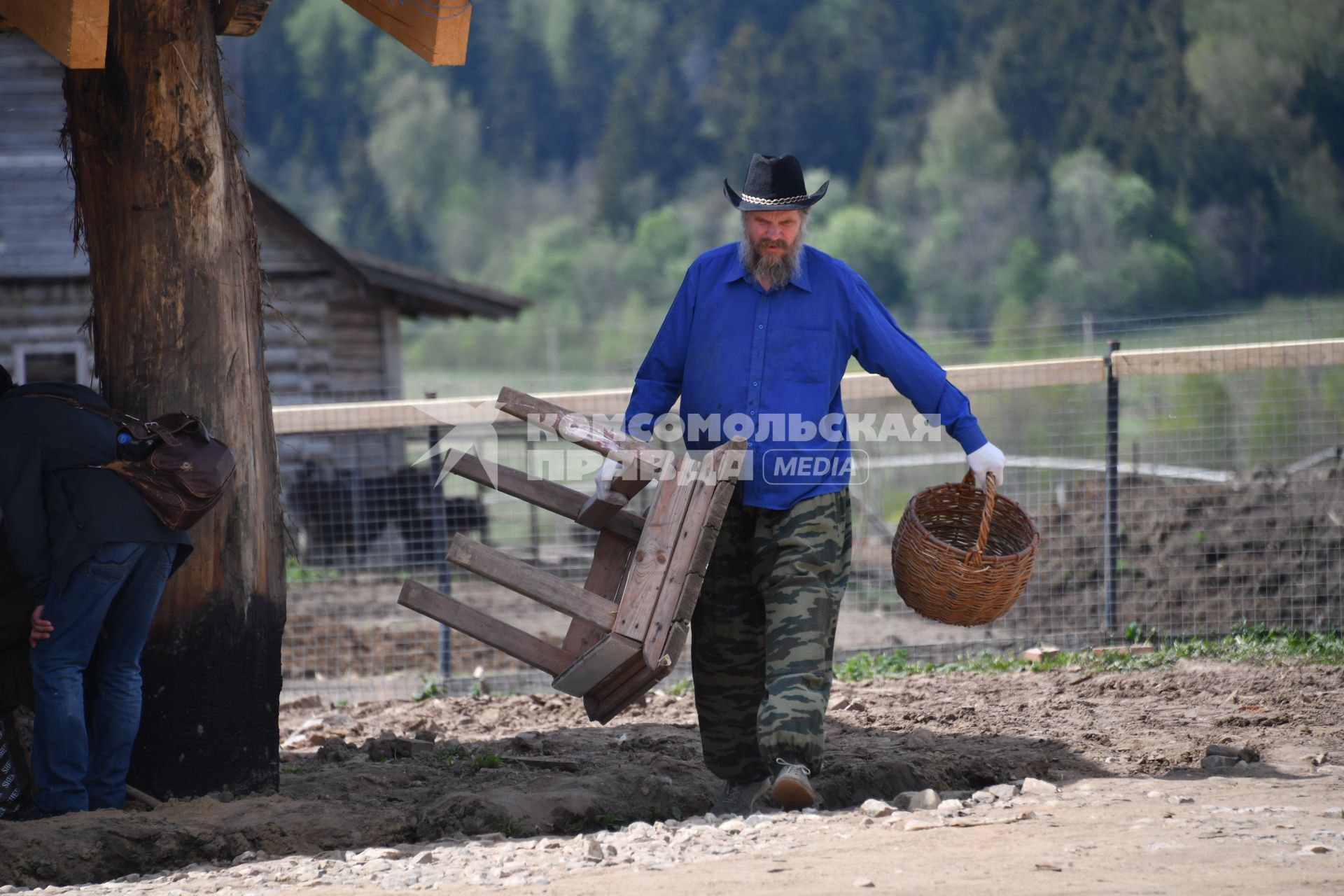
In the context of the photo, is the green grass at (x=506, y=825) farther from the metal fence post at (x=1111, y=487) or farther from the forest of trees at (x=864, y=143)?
the forest of trees at (x=864, y=143)

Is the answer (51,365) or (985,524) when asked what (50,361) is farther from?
(985,524)

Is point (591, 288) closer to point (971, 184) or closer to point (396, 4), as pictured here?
point (971, 184)

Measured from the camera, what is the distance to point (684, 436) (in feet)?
15.5

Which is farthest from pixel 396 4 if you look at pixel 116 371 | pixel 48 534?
pixel 48 534

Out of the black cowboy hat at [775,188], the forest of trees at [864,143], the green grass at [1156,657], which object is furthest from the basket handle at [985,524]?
the forest of trees at [864,143]

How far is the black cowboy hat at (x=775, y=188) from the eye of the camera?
177 inches

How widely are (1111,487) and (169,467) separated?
4.65 meters

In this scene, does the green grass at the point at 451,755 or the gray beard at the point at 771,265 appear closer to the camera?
the gray beard at the point at 771,265

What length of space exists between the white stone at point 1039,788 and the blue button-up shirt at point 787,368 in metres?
1.09

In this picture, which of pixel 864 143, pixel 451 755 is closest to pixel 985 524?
pixel 451 755

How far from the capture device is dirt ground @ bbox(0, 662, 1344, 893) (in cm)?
349

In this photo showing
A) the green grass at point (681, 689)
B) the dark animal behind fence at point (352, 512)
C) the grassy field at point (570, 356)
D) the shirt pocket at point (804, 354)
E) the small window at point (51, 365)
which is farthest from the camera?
the grassy field at point (570, 356)

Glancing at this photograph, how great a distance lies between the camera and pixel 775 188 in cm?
450

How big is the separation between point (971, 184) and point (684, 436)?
49569 millimetres
